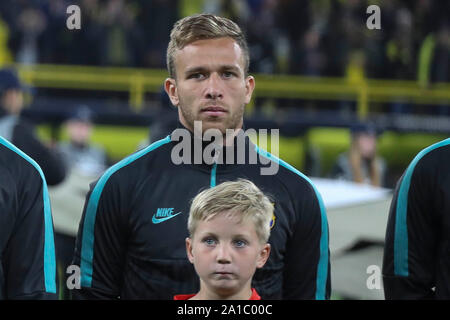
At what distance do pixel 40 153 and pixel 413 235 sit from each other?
101 inches

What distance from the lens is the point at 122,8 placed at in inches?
479

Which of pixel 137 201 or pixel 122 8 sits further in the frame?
pixel 122 8

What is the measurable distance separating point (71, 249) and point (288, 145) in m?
5.47

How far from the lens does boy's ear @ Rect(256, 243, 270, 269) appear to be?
221 centimetres

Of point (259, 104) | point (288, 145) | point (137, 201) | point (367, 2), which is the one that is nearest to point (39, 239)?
point (137, 201)

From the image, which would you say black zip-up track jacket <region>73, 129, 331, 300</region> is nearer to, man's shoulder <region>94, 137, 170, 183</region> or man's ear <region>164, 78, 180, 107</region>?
man's shoulder <region>94, 137, 170, 183</region>

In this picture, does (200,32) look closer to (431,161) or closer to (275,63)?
(431,161)

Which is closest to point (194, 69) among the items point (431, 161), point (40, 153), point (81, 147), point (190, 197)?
A: point (190, 197)

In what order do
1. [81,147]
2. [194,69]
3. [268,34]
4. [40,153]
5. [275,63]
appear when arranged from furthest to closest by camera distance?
[275,63] → [268,34] → [81,147] → [40,153] → [194,69]

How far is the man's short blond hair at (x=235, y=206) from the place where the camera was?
2158 millimetres

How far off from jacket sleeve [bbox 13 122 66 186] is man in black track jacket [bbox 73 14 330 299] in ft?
6.64

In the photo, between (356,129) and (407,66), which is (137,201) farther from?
(407,66)

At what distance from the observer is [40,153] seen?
14.3 ft

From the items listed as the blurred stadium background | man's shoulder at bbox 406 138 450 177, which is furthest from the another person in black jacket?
the blurred stadium background
